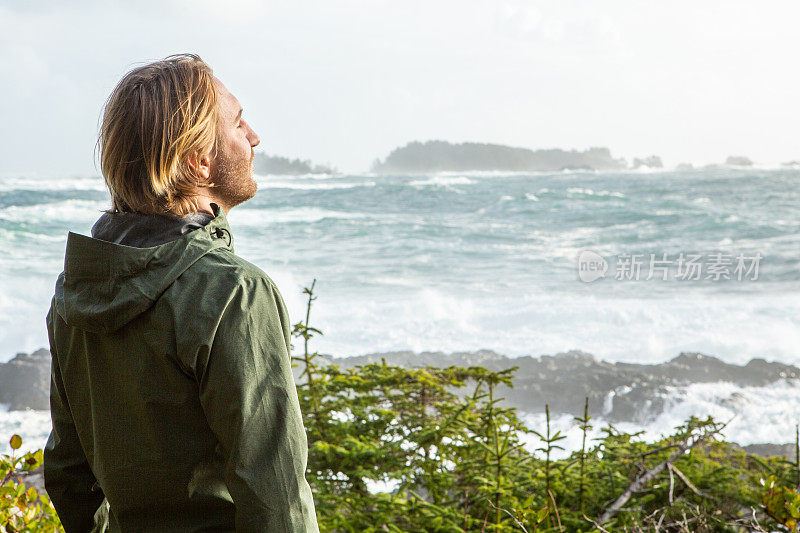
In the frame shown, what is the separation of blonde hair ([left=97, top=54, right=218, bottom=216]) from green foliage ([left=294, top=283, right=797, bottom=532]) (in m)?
0.93

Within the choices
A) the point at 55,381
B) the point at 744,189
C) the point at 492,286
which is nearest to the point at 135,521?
the point at 55,381

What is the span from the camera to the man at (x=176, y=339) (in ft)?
2.88

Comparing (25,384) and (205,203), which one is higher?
(205,203)

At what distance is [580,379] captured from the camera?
704 cm

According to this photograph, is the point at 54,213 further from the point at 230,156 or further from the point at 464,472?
the point at 230,156

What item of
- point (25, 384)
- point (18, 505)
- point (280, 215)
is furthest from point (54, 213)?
point (18, 505)

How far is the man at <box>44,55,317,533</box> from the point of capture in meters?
0.88

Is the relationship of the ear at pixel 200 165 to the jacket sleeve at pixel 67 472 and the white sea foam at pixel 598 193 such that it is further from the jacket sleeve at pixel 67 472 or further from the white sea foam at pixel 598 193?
the white sea foam at pixel 598 193

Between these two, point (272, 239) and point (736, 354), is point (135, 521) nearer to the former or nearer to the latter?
point (736, 354)

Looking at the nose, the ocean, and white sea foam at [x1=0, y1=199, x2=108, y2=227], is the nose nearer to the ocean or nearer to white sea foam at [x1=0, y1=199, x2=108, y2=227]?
the ocean

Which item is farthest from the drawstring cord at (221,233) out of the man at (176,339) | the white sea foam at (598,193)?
the white sea foam at (598,193)

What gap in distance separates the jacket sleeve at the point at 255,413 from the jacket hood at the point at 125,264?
3.8 inches

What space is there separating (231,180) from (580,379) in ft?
21.2

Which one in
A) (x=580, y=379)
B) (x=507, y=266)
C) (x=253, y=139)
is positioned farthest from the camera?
(x=507, y=266)
